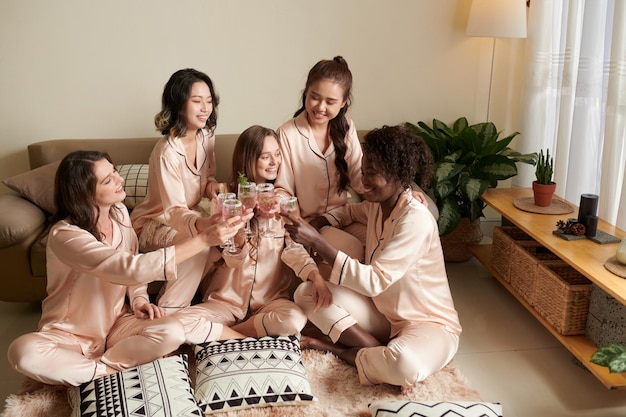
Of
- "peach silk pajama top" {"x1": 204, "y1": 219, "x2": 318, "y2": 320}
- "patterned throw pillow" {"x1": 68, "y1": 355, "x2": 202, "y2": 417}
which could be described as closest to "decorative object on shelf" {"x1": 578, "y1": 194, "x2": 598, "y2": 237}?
"peach silk pajama top" {"x1": 204, "y1": 219, "x2": 318, "y2": 320}

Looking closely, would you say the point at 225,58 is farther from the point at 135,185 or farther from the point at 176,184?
the point at 176,184

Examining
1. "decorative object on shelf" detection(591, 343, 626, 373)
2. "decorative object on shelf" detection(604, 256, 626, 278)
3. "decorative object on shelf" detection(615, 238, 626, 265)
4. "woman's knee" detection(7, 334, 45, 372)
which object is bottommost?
"woman's knee" detection(7, 334, 45, 372)

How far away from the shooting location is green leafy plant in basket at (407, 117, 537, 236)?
3.41m

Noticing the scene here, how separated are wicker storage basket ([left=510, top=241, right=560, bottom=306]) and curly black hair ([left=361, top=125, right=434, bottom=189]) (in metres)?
0.82

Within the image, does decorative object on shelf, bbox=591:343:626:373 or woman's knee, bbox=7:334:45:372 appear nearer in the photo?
decorative object on shelf, bbox=591:343:626:373

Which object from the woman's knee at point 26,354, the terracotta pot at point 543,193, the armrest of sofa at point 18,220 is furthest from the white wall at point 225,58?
the woman's knee at point 26,354

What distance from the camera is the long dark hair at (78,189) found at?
2.34 m

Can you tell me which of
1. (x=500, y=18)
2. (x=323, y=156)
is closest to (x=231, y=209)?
(x=323, y=156)

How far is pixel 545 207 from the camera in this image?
3182 mm

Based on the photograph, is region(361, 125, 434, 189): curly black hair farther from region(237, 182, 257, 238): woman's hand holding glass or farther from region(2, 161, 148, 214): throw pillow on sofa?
region(2, 161, 148, 214): throw pillow on sofa

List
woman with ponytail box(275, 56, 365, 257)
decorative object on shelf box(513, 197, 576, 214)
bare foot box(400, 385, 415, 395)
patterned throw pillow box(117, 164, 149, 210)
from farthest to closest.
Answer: patterned throw pillow box(117, 164, 149, 210) < decorative object on shelf box(513, 197, 576, 214) < woman with ponytail box(275, 56, 365, 257) < bare foot box(400, 385, 415, 395)

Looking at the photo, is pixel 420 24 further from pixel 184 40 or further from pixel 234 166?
pixel 234 166

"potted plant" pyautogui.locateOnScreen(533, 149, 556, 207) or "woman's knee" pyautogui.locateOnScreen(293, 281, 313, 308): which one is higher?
"potted plant" pyautogui.locateOnScreen(533, 149, 556, 207)

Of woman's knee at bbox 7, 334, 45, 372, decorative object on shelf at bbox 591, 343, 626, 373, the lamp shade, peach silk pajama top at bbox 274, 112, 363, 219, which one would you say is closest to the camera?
decorative object on shelf at bbox 591, 343, 626, 373
